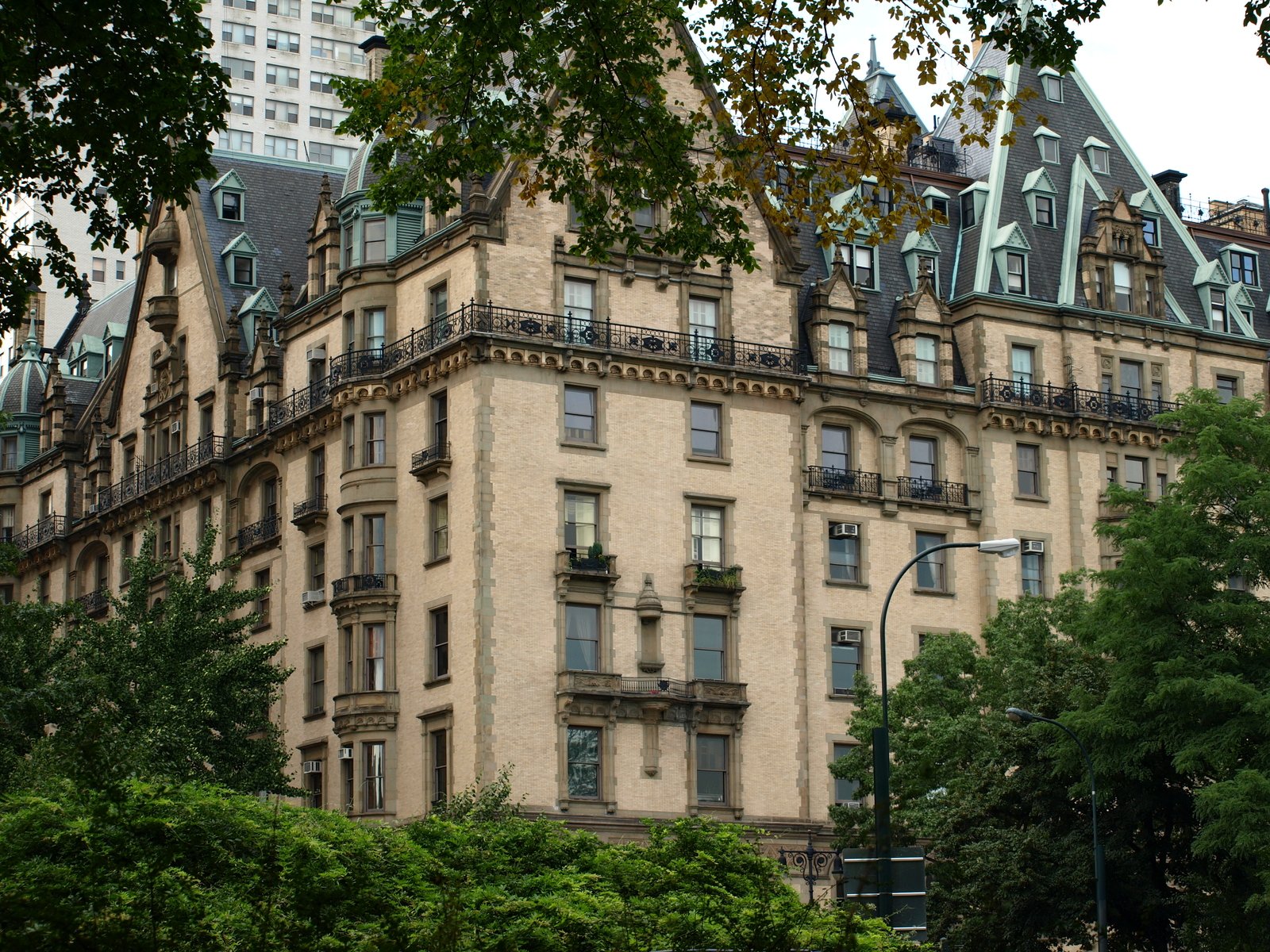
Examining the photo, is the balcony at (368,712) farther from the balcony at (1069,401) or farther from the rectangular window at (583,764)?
the balcony at (1069,401)

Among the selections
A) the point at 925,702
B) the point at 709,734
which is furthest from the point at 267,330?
the point at 925,702

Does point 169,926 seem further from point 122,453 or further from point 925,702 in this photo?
point 122,453

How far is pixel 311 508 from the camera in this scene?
2904 inches

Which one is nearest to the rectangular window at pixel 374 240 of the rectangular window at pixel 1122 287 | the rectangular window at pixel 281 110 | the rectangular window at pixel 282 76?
the rectangular window at pixel 1122 287

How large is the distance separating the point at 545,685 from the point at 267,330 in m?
20.7

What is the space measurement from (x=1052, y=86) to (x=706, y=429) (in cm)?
2398

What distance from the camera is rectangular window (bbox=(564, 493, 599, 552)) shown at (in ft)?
223

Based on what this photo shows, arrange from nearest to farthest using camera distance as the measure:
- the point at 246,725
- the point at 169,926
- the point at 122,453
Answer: the point at 169,926 → the point at 246,725 → the point at 122,453

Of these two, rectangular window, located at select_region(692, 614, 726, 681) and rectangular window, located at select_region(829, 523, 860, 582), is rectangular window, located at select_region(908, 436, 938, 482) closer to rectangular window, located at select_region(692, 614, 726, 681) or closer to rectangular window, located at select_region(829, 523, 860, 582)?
rectangular window, located at select_region(829, 523, 860, 582)

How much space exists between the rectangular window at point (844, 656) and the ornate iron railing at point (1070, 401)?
9.85m

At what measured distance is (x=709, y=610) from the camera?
69.2 meters

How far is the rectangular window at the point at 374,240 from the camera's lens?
241 ft

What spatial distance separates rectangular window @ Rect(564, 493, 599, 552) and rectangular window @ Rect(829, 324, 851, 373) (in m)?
11.4

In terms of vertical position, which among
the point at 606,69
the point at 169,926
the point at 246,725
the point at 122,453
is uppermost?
the point at 122,453
